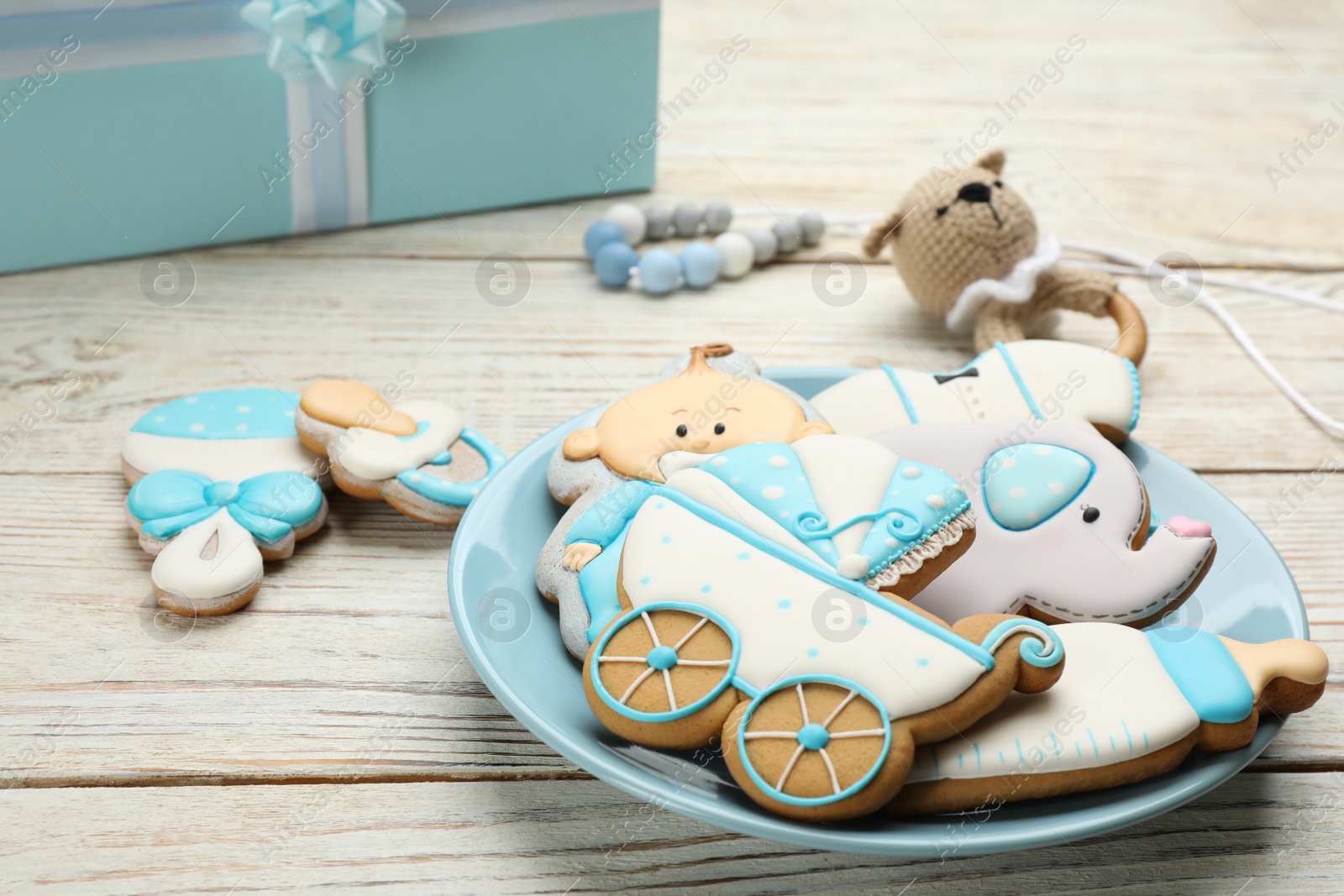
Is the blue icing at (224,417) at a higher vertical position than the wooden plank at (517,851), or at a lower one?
higher

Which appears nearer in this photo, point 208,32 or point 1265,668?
point 1265,668

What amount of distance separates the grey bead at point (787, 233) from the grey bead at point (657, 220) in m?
0.13

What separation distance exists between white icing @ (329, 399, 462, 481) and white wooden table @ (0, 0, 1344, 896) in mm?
71

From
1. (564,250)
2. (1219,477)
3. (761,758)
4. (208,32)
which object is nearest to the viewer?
(761,758)

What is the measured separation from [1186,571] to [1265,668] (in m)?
0.10

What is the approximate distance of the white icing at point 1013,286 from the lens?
1219 millimetres

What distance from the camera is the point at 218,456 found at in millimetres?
1014

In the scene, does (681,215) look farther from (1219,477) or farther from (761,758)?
(761,758)

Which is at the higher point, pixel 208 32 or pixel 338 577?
pixel 208 32

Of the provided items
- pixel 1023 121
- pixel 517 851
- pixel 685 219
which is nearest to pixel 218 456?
pixel 517 851

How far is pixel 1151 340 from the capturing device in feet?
4.42

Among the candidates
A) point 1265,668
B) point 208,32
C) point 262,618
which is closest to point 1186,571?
→ point 1265,668

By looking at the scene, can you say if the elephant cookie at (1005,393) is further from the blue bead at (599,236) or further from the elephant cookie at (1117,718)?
the blue bead at (599,236)

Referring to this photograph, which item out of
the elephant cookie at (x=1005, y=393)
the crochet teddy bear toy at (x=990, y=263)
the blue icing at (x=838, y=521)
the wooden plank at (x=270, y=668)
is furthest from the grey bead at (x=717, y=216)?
the blue icing at (x=838, y=521)
